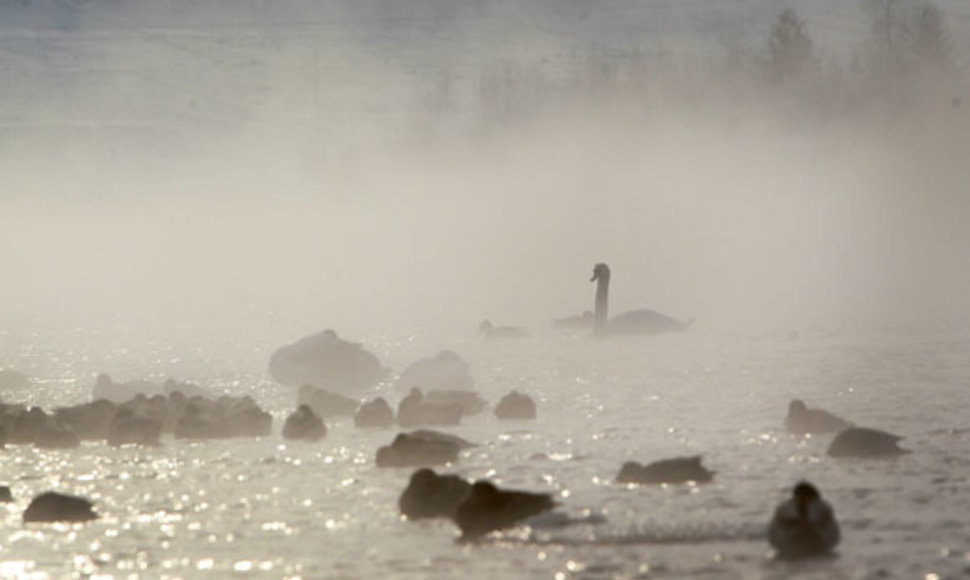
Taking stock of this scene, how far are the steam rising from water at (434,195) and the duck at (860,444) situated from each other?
25.0 meters

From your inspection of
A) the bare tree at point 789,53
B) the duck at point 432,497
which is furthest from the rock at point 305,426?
the bare tree at point 789,53

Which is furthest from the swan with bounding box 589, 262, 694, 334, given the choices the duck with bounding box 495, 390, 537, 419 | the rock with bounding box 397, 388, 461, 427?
the rock with bounding box 397, 388, 461, 427

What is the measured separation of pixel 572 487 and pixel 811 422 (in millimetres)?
4718

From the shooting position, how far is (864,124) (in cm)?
11019

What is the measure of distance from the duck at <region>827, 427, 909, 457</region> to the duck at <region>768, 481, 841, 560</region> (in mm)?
5501

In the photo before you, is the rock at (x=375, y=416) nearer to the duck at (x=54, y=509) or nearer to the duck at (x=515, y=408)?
the duck at (x=515, y=408)

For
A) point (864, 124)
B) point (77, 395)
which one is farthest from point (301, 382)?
point (864, 124)

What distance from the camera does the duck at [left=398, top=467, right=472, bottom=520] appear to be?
70.5ft

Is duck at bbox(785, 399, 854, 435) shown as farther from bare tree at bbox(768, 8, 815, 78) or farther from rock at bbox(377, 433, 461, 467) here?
bare tree at bbox(768, 8, 815, 78)

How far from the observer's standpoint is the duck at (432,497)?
21.5m

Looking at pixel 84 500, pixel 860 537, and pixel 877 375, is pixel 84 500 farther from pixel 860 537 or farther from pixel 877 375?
pixel 877 375

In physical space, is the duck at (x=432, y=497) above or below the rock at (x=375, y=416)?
below

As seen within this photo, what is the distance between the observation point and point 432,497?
21.6 metres

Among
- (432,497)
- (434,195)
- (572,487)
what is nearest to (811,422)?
(572,487)
